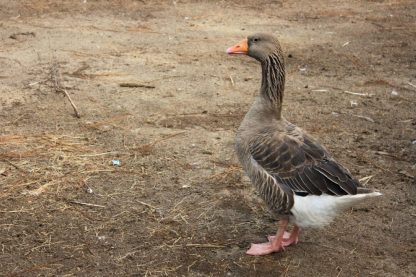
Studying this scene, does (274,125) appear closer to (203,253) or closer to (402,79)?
(203,253)

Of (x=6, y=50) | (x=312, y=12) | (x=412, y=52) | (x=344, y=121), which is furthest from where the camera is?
(x=312, y=12)

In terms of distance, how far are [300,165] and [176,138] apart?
7.76ft

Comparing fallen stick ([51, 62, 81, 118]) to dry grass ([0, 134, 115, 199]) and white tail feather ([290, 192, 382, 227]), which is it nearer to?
dry grass ([0, 134, 115, 199])

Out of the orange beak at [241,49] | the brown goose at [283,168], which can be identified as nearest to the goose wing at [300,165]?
the brown goose at [283,168]

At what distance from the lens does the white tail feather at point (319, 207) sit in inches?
153

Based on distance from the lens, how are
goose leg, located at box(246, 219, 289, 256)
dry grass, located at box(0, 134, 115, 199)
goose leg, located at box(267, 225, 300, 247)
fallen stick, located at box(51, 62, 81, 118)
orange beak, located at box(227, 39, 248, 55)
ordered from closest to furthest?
goose leg, located at box(246, 219, 289, 256), goose leg, located at box(267, 225, 300, 247), orange beak, located at box(227, 39, 248, 55), dry grass, located at box(0, 134, 115, 199), fallen stick, located at box(51, 62, 81, 118)

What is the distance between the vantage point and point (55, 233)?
4465 millimetres

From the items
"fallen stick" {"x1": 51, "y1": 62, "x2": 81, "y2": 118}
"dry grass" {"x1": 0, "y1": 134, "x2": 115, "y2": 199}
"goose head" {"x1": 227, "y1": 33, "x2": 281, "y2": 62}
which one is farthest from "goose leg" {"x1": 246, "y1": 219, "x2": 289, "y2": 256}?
A: "fallen stick" {"x1": 51, "y1": 62, "x2": 81, "y2": 118}

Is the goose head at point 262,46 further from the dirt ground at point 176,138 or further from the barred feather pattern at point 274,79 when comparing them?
the dirt ground at point 176,138

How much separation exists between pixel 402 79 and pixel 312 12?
14.3ft

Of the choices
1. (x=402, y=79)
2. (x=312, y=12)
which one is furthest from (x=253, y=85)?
(x=312, y=12)

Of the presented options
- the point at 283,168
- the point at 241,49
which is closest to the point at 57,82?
the point at 241,49

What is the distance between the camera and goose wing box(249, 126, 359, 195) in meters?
3.97

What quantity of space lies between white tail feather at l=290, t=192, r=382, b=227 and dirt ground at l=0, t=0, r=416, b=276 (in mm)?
424
